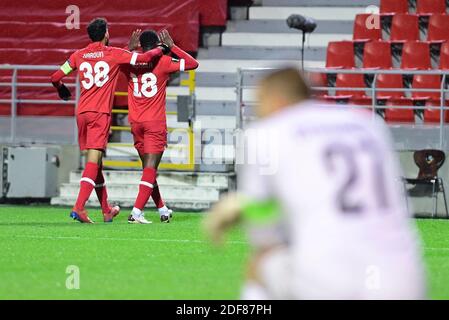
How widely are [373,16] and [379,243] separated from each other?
50.0 ft

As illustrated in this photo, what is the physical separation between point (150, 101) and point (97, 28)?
107 cm

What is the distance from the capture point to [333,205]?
5031 mm

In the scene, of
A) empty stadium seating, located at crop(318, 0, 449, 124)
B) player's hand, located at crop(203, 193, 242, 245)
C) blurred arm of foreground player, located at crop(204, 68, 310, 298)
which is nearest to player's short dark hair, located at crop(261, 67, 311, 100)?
blurred arm of foreground player, located at crop(204, 68, 310, 298)

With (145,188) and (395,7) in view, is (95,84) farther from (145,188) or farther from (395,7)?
(395,7)

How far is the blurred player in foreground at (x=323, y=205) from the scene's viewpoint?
5.01m

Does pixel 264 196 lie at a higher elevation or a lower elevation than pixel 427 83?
lower

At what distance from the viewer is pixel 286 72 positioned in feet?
16.8

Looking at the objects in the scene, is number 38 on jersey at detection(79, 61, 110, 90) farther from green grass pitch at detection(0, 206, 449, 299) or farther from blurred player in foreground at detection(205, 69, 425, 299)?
blurred player in foreground at detection(205, 69, 425, 299)

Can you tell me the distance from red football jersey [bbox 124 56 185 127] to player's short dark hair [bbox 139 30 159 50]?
0.20 metres

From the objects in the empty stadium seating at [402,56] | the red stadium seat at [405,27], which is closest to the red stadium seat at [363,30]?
the empty stadium seating at [402,56]

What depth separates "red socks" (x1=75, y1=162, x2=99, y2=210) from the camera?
14070mm

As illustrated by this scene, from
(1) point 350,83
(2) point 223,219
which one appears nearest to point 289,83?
(2) point 223,219
